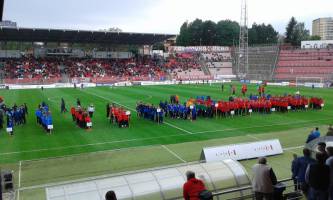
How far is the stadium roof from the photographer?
56.7 meters

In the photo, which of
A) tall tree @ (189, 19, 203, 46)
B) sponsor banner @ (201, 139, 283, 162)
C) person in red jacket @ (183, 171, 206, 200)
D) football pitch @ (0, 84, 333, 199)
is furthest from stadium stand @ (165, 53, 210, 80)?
person in red jacket @ (183, 171, 206, 200)

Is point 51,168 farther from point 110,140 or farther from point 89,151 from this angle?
point 110,140

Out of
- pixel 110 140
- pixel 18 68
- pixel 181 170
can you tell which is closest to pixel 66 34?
pixel 18 68

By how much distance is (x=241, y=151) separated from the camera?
45.6 feet

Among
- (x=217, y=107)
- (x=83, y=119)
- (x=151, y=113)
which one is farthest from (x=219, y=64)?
(x=83, y=119)

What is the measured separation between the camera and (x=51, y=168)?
13531 mm

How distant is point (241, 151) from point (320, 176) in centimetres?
695

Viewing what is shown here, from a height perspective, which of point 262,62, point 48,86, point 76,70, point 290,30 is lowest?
point 48,86

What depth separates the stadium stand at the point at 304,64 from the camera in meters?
64.7

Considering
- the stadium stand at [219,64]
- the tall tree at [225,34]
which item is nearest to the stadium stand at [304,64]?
the stadium stand at [219,64]

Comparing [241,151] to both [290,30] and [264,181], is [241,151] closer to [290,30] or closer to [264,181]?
[264,181]

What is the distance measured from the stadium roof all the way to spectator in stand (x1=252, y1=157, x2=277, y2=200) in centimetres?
5412

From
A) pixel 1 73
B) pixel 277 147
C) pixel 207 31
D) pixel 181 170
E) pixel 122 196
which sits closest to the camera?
pixel 122 196

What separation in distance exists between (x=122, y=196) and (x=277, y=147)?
29.3 ft
